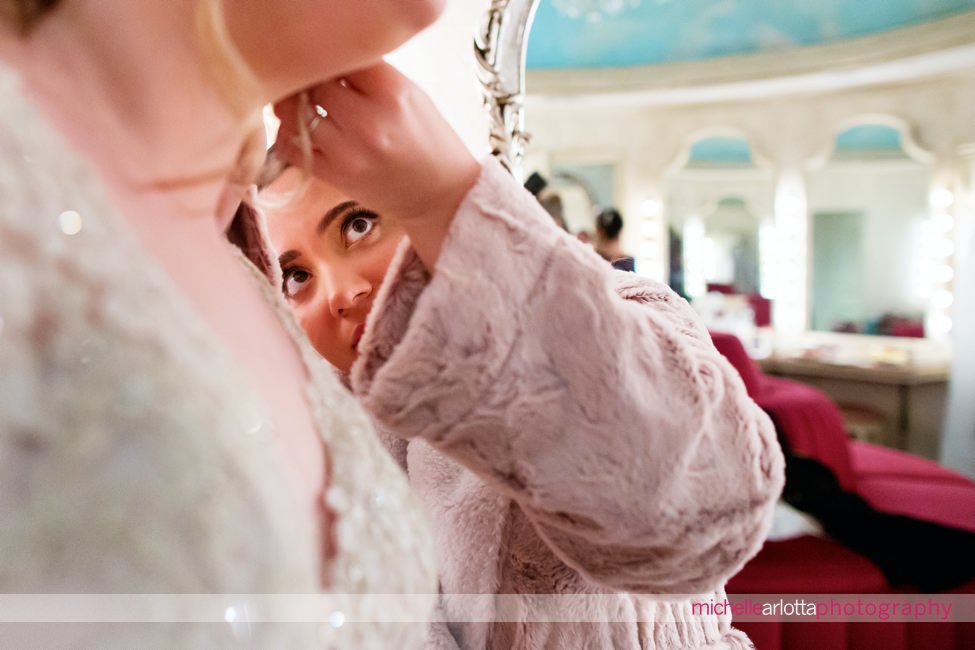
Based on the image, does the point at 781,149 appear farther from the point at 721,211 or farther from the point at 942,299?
the point at 942,299

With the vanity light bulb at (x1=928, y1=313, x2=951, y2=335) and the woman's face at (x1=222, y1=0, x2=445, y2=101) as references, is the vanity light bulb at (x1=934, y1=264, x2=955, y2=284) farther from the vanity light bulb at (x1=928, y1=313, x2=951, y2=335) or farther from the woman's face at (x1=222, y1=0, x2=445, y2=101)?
the woman's face at (x1=222, y1=0, x2=445, y2=101)

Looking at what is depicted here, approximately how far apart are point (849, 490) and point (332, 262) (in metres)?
1.36

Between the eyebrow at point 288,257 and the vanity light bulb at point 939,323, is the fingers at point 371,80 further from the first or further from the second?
the vanity light bulb at point 939,323

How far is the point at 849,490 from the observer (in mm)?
1395

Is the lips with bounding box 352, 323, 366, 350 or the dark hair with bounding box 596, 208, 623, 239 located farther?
the dark hair with bounding box 596, 208, 623, 239

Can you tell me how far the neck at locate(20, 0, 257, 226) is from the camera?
22 cm

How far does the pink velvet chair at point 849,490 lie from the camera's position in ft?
3.28

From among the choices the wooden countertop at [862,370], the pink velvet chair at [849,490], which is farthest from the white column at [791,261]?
the pink velvet chair at [849,490]

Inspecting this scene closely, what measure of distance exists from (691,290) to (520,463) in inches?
73.6

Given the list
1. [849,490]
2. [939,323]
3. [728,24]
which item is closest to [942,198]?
[939,323]

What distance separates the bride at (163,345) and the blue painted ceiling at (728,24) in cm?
146

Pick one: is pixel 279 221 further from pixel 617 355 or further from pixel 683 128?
pixel 683 128

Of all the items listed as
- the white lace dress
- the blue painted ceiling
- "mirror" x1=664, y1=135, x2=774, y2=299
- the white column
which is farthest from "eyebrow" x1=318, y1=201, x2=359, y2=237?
the white column

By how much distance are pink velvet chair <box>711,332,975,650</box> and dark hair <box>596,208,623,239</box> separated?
0.19 metres
